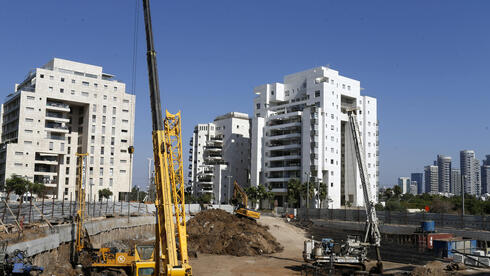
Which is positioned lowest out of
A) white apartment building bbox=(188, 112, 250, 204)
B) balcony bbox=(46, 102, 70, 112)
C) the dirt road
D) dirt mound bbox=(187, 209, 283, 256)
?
the dirt road

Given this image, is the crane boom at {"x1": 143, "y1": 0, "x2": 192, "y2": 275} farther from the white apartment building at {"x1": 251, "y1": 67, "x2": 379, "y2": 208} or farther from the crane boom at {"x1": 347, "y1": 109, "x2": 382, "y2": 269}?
the white apartment building at {"x1": 251, "y1": 67, "x2": 379, "y2": 208}

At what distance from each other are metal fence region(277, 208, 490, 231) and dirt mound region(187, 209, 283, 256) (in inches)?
824

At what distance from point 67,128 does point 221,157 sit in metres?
42.6

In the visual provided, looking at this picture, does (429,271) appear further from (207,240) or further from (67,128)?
(67,128)

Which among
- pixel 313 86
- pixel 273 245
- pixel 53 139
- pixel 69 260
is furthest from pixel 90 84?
Result: pixel 69 260

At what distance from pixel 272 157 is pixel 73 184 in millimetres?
45887

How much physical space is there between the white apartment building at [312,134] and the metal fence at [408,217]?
16.1 meters

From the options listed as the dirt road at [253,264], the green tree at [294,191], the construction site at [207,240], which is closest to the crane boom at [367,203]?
the construction site at [207,240]

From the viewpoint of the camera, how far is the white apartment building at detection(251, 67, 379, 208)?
330 feet

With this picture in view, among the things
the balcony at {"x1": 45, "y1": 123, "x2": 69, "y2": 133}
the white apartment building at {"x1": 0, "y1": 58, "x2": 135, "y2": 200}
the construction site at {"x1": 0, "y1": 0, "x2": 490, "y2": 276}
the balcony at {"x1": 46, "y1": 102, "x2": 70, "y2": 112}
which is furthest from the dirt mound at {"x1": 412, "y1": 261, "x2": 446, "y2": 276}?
the balcony at {"x1": 46, "y1": 102, "x2": 70, "y2": 112}

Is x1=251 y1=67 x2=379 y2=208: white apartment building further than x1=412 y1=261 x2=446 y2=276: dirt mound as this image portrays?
Yes

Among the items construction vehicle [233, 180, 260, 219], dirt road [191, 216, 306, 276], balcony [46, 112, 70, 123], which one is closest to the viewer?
dirt road [191, 216, 306, 276]

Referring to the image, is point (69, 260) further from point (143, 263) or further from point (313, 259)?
point (313, 259)

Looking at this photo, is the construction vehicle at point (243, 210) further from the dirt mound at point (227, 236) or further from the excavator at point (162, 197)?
the excavator at point (162, 197)
